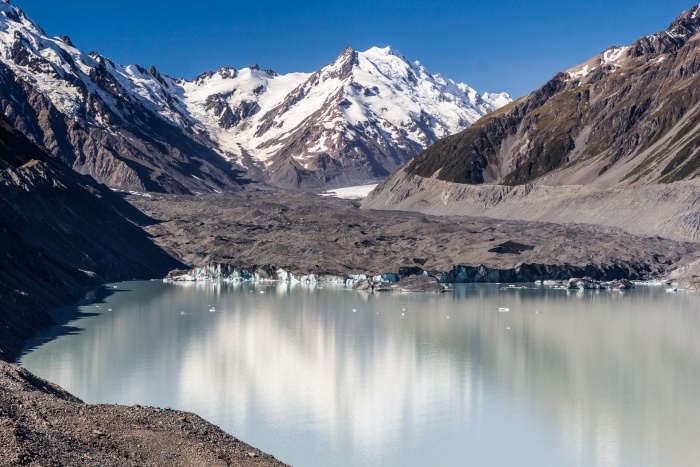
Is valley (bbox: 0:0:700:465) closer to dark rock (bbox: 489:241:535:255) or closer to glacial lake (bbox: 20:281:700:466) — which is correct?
dark rock (bbox: 489:241:535:255)

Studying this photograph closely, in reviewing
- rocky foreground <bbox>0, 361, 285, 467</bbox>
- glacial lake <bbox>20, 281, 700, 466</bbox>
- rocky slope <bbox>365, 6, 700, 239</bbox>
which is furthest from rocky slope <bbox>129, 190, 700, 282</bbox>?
rocky foreground <bbox>0, 361, 285, 467</bbox>

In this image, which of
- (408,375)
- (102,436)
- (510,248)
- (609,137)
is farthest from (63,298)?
(609,137)

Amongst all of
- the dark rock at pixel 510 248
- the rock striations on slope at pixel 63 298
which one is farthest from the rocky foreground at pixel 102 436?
the dark rock at pixel 510 248

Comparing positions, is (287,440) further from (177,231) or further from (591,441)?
(177,231)

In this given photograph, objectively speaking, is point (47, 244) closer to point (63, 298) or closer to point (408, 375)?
point (63, 298)

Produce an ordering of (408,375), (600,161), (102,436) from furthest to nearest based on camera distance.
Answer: (600,161), (408,375), (102,436)

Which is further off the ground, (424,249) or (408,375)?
(424,249)

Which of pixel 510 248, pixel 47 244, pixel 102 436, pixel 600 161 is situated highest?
pixel 600 161

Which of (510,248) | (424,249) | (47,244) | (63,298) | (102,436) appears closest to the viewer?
(102,436)
